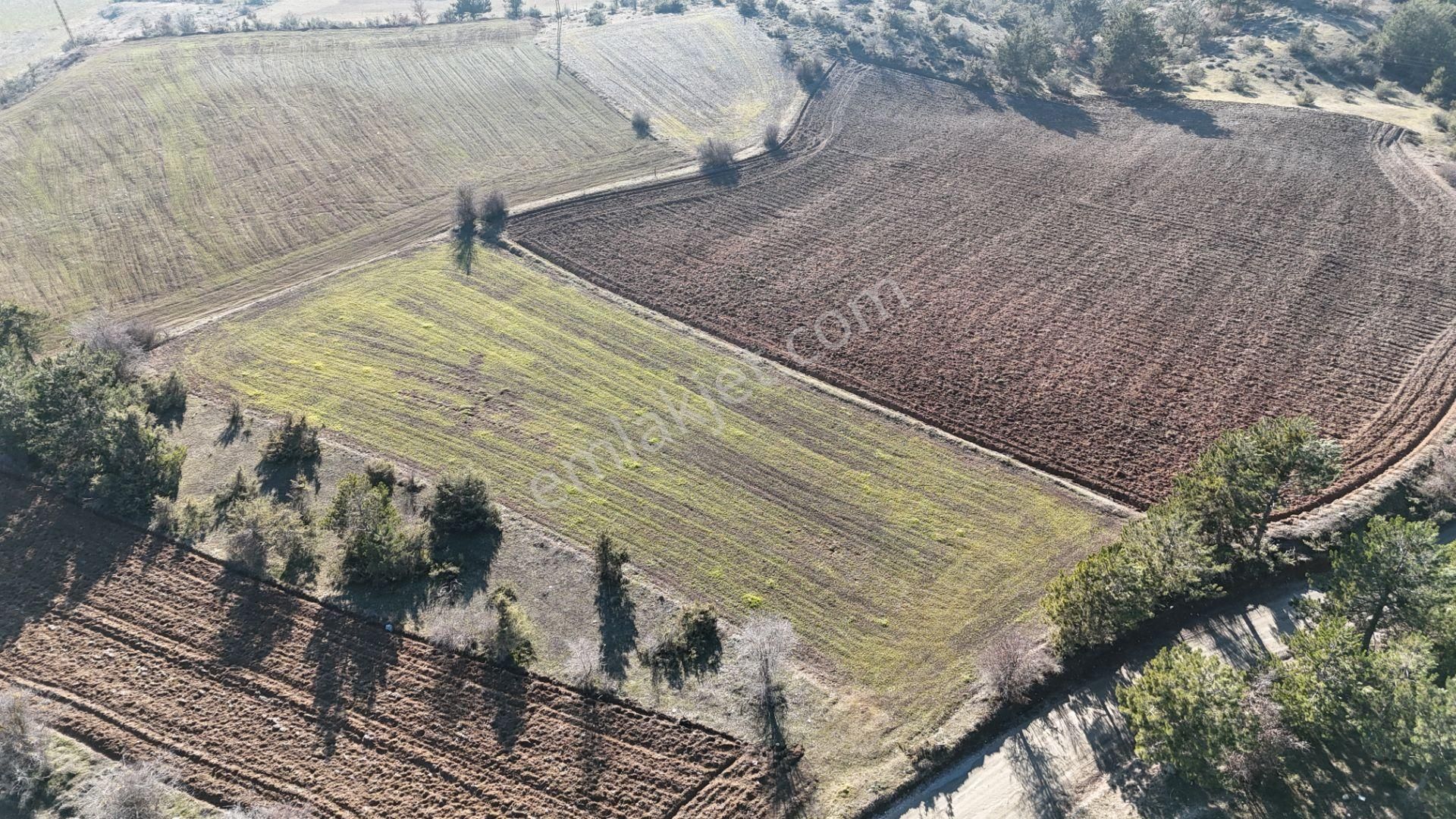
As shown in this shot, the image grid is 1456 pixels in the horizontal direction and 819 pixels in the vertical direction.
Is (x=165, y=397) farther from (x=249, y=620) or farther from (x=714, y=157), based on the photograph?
(x=714, y=157)

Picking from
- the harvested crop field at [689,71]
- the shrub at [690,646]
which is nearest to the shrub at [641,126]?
the harvested crop field at [689,71]

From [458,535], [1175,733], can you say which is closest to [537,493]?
[458,535]

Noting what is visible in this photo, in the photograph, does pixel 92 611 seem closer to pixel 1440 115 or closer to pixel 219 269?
pixel 219 269

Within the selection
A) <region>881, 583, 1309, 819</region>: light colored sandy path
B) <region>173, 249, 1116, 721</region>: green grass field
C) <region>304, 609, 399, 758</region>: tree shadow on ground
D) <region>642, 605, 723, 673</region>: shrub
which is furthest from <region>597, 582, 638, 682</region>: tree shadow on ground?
<region>881, 583, 1309, 819</region>: light colored sandy path

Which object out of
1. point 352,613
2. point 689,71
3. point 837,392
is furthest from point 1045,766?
point 689,71

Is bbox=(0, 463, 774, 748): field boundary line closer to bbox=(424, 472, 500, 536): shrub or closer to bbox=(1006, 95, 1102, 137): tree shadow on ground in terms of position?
bbox=(424, 472, 500, 536): shrub

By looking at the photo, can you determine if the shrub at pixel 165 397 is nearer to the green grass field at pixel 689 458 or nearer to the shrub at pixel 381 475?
the green grass field at pixel 689 458

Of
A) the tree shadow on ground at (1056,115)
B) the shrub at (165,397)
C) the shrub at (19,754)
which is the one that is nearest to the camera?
the shrub at (19,754)
